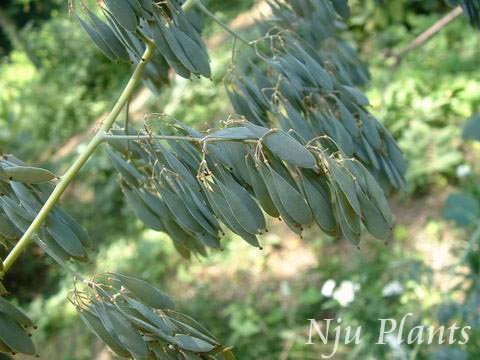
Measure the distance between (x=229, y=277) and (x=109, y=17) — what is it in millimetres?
2907

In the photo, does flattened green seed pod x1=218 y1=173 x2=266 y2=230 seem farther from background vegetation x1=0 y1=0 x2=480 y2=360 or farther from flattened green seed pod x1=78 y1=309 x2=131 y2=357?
background vegetation x1=0 y1=0 x2=480 y2=360

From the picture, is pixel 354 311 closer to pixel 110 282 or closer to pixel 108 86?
pixel 110 282

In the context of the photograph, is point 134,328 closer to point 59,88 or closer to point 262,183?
point 262,183

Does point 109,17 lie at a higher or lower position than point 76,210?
higher

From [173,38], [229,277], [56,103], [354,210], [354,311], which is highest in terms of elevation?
[173,38]

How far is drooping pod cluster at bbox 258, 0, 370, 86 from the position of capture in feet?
5.27

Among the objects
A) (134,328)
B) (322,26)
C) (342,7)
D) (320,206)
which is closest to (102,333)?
(134,328)

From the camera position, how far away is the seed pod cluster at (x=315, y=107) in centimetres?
138

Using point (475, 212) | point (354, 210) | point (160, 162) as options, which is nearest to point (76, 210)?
point (475, 212)

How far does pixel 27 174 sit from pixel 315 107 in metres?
0.62

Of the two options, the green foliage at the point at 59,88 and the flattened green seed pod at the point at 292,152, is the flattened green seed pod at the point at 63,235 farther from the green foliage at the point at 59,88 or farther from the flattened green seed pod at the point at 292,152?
the green foliage at the point at 59,88

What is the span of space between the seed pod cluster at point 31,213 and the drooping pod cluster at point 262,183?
20 cm

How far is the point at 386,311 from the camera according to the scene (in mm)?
2736

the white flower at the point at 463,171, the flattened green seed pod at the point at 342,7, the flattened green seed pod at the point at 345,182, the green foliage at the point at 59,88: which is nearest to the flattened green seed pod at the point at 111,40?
the flattened green seed pod at the point at 345,182
